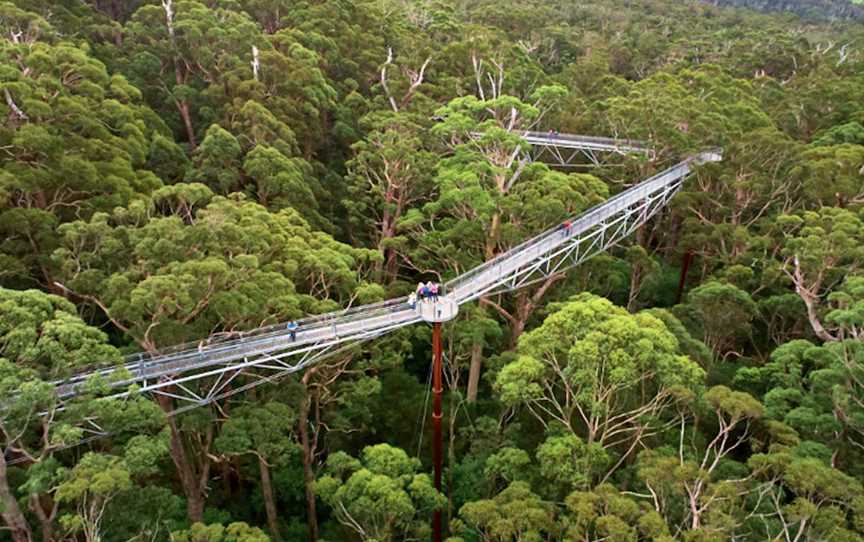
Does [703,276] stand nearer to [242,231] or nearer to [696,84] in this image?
[696,84]

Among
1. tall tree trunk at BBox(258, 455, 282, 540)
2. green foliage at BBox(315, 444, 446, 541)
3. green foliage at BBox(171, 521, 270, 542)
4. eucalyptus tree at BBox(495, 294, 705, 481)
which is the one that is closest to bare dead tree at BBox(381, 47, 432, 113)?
eucalyptus tree at BBox(495, 294, 705, 481)

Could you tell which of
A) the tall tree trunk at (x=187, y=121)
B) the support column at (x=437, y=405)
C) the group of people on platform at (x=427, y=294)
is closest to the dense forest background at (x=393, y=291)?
the tall tree trunk at (x=187, y=121)

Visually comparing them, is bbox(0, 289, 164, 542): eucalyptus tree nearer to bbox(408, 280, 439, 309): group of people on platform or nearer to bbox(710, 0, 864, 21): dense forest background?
bbox(408, 280, 439, 309): group of people on platform

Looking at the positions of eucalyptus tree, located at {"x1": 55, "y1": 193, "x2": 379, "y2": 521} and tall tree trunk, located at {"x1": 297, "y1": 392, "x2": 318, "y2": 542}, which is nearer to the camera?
eucalyptus tree, located at {"x1": 55, "y1": 193, "x2": 379, "y2": 521}

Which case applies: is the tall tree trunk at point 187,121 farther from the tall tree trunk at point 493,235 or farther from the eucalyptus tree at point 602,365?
the eucalyptus tree at point 602,365

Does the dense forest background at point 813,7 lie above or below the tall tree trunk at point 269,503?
above

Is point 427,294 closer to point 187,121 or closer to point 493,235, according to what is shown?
point 493,235
